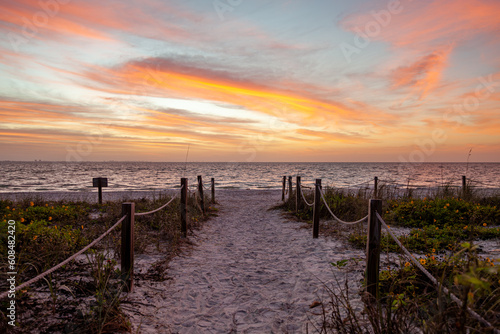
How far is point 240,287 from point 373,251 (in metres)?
2.19

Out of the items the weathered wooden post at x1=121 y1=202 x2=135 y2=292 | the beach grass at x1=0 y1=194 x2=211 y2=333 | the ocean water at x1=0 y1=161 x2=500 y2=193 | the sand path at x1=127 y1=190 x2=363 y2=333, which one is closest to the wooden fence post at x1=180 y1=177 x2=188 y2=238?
the beach grass at x1=0 y1=194 x2=211 y2=333

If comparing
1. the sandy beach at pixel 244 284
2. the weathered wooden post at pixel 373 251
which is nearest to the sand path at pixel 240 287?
the sandy beach at pixel 244 284

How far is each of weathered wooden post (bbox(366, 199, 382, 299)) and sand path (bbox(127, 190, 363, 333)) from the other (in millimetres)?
811

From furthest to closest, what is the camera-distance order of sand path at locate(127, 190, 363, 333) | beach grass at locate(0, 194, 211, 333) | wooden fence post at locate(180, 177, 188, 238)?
wooden fence post at locate(180, 177, 188, 238), sand path at locate(127, 190, 363, 333), beach grass at locate(0, 194, 211, 333)

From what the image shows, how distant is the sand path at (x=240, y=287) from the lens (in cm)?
371

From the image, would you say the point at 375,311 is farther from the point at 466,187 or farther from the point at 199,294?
the point at 466,187

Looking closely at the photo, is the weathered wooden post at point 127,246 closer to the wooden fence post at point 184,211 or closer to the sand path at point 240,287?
the sand path at point 240,287

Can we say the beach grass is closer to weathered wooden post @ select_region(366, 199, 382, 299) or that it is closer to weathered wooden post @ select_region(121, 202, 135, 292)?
weathered wooden post @ select_region(121, 202, 135, 292)

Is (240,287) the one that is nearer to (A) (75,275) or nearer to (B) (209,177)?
(A) (75,275)

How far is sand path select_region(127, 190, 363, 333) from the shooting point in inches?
146

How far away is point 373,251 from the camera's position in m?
3.82

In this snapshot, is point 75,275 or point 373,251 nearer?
point 373,251

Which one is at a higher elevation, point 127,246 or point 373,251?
point 373,251

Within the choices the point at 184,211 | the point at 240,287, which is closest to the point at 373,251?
the point at 240,287
